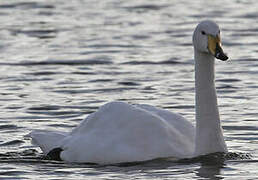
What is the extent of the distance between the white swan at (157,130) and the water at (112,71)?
0.15 metres

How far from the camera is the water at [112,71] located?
12172 millimetres

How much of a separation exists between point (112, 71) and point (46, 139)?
5.83m

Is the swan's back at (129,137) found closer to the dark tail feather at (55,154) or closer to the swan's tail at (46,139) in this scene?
the dark tail feather at (55,154)

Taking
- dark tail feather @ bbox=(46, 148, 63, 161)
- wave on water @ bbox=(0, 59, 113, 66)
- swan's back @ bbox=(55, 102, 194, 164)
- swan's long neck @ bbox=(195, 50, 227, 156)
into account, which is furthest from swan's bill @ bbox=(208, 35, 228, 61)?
wave on water @ bbox=(0, 59, 113, 66)

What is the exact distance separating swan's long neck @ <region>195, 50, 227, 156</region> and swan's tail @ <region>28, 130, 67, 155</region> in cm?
178

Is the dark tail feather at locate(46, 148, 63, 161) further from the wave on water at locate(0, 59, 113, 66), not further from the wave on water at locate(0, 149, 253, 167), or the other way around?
the wave on water at locate(0, 59, 113, 66)

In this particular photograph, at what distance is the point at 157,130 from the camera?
39.4 ft

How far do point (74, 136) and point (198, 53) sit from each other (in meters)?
1.78

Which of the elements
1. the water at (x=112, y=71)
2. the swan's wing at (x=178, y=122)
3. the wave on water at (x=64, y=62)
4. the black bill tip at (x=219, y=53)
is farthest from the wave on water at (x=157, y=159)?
the wave on water at (x=64, y=62)

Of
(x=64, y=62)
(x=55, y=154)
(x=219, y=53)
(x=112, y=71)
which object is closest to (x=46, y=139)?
(x=55, y=154)

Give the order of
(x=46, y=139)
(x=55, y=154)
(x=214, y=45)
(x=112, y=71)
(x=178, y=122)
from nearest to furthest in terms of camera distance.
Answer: (x=214, y=45) → (x=178, y=122) → (x=55, y=154) → (x=46, y=139) → (x=112, y=71)

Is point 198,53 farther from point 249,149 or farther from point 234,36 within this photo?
point 234,36

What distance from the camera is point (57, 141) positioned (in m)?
12.9

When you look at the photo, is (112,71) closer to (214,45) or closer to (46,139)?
(46,139)
